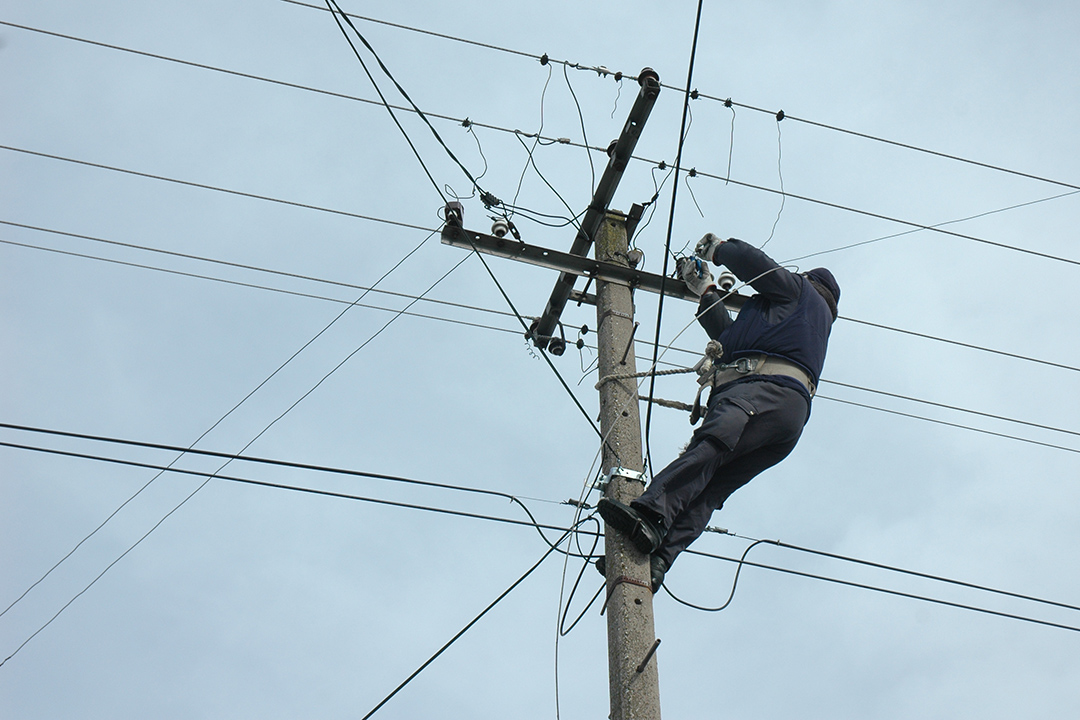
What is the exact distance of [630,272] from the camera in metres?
6.25

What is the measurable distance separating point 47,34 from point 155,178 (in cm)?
124

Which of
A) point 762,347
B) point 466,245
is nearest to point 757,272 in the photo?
point 762,347

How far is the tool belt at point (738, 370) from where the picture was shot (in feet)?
18.6

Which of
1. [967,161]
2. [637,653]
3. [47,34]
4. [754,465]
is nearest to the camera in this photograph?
[637,653]

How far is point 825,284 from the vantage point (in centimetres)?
620

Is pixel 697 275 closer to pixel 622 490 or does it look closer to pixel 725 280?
pixel 725 280

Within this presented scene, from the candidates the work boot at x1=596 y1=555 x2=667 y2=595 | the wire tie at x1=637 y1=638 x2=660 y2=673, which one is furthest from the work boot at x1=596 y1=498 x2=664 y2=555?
the wire tie at x1=637 y1=638 x2=660 y2=673

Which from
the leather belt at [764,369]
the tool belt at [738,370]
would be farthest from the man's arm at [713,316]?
the leather belt at [764,369]

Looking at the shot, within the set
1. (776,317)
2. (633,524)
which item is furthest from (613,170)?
(633,524)

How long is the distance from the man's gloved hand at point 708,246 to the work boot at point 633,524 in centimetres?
180

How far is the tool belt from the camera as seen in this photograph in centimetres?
566

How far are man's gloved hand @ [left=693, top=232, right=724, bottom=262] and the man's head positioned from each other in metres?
0.53

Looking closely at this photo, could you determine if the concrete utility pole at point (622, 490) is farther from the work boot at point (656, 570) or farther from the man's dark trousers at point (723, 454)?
the man's dark trousers at point (723, 454)

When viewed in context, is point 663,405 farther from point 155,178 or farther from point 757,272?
point 155,178
